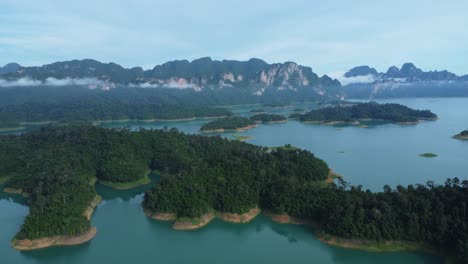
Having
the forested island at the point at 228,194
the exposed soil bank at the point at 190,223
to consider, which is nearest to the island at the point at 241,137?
the forested island at the point at 228,194

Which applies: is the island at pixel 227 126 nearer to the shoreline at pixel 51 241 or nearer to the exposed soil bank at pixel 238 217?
the exposed soil bank at pixel 238 217

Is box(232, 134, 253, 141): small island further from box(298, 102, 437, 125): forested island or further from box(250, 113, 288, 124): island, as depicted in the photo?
box(298, 102, 437, 125): forested island

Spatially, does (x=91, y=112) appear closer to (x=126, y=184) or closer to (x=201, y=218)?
(x=126, y=184)

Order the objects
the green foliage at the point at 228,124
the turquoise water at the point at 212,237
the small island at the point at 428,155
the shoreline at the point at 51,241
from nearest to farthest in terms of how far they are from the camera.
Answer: the turquoise water at the point at 212,237 → the shoreline at the point at 51,241 → the small island at the point at 428,155 → the green foliage at the point at 228,124

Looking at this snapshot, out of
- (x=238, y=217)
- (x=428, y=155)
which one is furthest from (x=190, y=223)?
(x=428, y=155)

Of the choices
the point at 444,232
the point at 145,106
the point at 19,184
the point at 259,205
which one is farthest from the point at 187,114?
the point at 444,232

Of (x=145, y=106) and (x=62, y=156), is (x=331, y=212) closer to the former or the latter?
(x=62, y=156)
